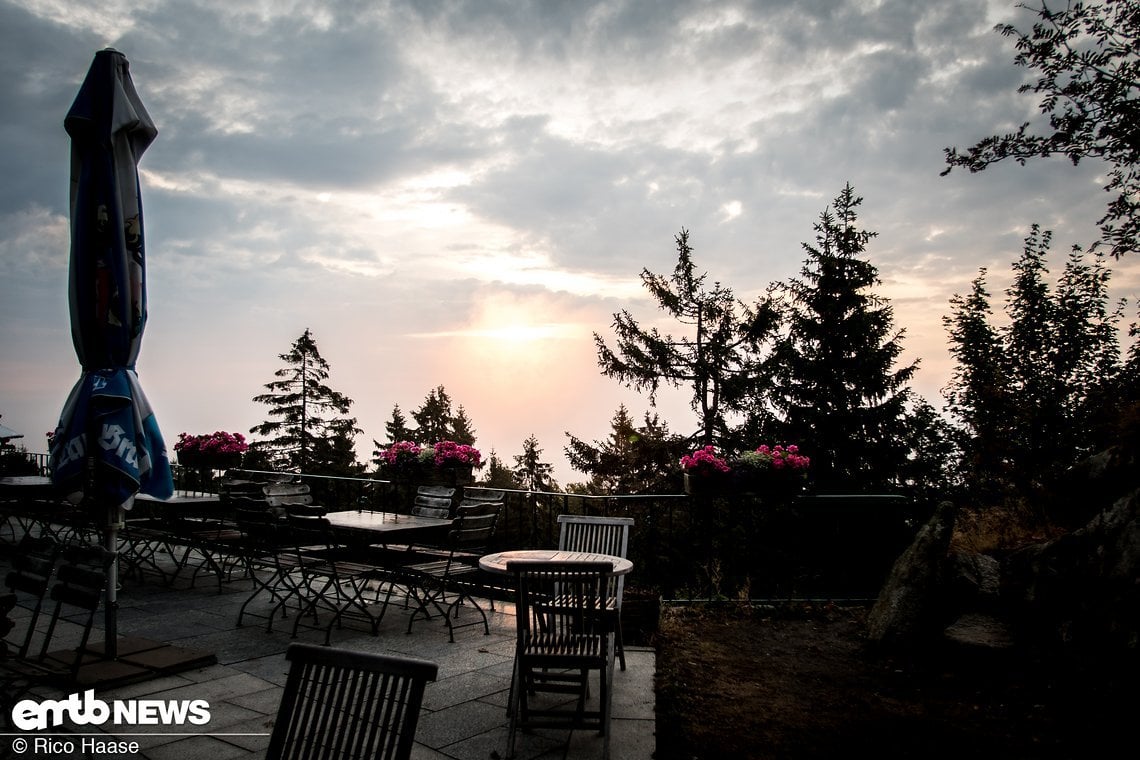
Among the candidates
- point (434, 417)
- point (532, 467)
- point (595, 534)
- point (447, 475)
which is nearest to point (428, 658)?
point (595, 534)

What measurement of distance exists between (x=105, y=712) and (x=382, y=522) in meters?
2.59

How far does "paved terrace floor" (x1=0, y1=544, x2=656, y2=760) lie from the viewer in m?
3.26

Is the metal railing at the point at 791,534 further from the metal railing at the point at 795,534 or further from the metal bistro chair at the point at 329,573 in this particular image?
the metal bistro chair at the point at 329,573

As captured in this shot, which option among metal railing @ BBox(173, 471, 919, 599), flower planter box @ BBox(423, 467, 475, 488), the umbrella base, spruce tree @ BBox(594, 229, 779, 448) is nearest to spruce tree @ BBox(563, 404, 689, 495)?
spruce tree @ BBox(594, 229, 779, 448)

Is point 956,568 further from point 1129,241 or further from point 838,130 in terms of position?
point 838,130

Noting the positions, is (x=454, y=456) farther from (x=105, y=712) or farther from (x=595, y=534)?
(x=105, y=712)

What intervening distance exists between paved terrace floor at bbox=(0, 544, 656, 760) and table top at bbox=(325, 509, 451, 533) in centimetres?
78

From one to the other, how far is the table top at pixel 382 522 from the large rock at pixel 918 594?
12.0ft

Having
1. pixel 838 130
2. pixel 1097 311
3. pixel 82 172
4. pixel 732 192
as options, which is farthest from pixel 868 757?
pixel 1097 311

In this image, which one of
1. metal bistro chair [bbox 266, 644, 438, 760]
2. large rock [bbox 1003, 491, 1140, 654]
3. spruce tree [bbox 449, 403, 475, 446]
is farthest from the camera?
spruce tree [bbox 449, 403, 475, 446]

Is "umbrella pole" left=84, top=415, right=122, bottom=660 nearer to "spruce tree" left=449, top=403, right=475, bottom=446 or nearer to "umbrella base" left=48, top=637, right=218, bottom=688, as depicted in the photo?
"umbrella base" left=48, top=637, right=218, bottom=688

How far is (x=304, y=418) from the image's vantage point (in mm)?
34906

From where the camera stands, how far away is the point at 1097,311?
1809 centimetres

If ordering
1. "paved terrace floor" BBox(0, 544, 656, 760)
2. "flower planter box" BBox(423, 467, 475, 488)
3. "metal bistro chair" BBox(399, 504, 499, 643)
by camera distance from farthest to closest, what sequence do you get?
"flower planter box" BBox(423, 467, 475, 488) < "metal bistro chair" BBox(399, 504, 499, 643) < "paved terrace floor" BBox(0, 544, 656, 760)
